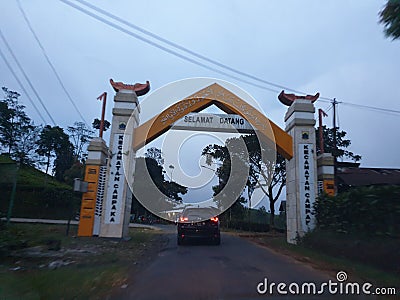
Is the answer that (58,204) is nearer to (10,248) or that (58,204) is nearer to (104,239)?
(104,239)

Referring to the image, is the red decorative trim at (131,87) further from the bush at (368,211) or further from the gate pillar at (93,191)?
the bush at (368,211)

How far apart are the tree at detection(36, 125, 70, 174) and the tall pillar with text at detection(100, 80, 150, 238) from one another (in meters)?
35.0

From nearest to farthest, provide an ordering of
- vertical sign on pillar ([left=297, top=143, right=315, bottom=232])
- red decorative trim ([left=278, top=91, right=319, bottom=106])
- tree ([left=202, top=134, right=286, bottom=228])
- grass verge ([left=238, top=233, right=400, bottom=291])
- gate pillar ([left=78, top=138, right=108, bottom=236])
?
grass verge ([left=238, top=233, right=400, bottom=291])
vertical sign on pillar ([left=297, top=143, right=315, bottom=232])
gate pillar ([left=78, top=138, right=108, bottom=236])
red decorative trim ([left=278, top=91, right=319, bottom=106])
tree ([left=202, top=134, right=286, bottom=228])

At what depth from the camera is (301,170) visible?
13.9 meters

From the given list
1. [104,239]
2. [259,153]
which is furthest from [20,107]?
[104,239]

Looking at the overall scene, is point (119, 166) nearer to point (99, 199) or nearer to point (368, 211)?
point (99, 199)

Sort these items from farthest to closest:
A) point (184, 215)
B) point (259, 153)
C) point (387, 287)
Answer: point (259, 153)
point (184, 215)
point (387, 287)

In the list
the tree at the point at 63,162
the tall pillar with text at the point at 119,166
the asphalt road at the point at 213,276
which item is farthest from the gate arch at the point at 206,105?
the tree at the point at 63,162

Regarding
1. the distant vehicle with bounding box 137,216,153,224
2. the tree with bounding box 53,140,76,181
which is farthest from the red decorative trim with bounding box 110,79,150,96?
the tree with bounding box 53,140,76,181

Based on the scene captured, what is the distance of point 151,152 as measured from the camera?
44812mm

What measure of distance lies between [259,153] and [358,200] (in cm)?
1448

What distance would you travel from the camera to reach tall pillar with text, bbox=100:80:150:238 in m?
13.6

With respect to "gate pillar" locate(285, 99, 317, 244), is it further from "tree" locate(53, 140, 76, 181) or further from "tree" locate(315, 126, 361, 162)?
"tree" locate(53, 140, 76, 181)

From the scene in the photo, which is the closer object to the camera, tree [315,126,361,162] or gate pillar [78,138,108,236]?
gate pillar [78,138,108,236]
